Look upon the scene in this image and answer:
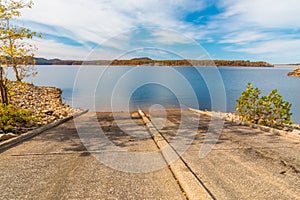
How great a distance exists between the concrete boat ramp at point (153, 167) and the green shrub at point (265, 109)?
3085mm

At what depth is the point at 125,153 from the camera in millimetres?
5684

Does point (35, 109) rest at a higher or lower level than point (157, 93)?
higher

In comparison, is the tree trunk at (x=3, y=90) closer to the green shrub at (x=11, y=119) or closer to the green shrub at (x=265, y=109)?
the green shrub at (x=11, y=119)

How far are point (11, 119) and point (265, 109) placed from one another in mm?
11254

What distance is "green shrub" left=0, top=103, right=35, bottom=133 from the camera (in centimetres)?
779

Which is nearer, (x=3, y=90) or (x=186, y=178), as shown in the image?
(x=186, y=178)

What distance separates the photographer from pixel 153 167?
15.6 feet

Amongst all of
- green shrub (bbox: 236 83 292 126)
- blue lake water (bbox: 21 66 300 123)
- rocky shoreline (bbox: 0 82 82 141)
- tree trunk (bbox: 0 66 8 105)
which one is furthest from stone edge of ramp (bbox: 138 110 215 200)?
blue lake water (bbox: 21 66 300 123)

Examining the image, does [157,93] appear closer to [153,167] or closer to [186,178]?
[153,167]

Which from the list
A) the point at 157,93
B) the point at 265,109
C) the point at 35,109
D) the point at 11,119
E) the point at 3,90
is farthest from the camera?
the point at 157,93

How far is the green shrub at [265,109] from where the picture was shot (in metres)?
9.99

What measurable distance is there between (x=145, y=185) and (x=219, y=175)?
4.98 feet

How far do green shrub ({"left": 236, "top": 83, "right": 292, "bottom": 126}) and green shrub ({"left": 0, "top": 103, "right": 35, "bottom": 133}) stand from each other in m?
10.5

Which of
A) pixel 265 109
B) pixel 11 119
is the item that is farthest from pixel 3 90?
pixel 265 109
